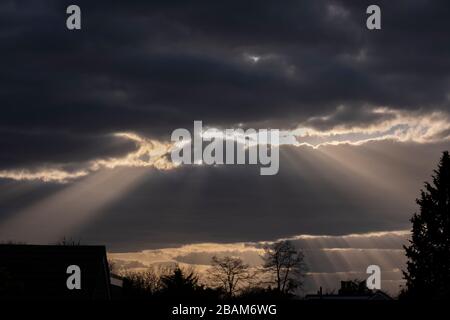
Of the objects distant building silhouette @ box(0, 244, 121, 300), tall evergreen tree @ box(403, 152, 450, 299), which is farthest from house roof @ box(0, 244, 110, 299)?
tall evergreen tree @ box(403, 152, 450, 299)

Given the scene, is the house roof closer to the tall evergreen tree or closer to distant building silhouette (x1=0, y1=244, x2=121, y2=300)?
distant building silhouette (x1=0, y1=244, x2=121, y2=300)

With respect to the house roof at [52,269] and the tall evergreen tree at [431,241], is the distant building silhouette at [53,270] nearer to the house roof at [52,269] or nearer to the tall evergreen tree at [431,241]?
the house roof at [52,269]

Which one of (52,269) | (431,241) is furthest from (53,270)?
(431,241)

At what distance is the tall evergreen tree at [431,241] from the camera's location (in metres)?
64.8

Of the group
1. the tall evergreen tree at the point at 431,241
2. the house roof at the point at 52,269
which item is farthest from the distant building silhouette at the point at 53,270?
the tall evergreen tree at the point at 431,241

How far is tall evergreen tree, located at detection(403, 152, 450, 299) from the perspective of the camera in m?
64.8

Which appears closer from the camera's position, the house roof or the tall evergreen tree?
the house roof

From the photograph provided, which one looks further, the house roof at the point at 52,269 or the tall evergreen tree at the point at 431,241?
the tall evergreen tree at the point at 431,241

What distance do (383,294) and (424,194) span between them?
2483cm
